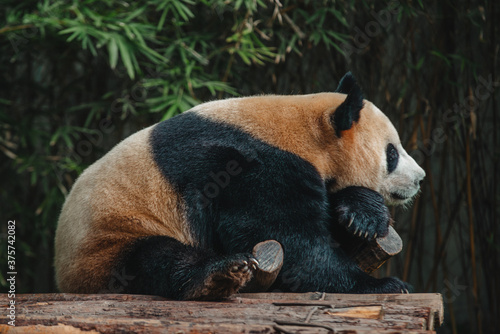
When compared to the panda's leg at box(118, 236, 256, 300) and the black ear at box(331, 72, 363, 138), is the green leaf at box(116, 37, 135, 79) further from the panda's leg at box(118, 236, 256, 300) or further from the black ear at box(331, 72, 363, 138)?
the panda's leg at box(118, 236, 256, 300)

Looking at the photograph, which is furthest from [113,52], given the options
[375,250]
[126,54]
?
[375,250]

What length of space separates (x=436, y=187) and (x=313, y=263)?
374 centimetres

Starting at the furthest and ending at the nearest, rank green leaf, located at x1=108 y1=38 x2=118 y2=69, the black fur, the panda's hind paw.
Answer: green leaf, located at x1=108 y1=38 x2=118 y2=69
the black fur
the panda's hind paw

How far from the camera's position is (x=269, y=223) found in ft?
9.07

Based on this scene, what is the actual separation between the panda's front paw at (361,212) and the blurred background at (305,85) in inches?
81.4

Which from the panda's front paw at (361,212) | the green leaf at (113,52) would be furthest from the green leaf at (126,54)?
the panda's front paw at (361,212)

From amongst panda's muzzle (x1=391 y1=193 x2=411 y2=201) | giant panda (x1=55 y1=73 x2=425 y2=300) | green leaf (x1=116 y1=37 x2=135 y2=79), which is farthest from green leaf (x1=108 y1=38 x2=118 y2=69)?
panda's muzzle (x1=391 y1=193 x2=411 y2=201)

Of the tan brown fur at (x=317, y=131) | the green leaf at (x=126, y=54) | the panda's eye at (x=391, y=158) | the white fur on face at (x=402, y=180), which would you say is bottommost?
the white fur on face at (x=402, y=180)

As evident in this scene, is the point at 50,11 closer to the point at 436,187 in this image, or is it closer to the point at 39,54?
the point at 39,54

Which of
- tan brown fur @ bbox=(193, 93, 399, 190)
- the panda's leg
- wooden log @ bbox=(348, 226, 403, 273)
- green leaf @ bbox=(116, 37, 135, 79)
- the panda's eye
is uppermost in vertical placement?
green leaf @ bbox=(116, 37, 135, 79)

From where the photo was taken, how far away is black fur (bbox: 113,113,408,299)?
8.88 ft

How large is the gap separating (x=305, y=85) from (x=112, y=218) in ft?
10.9

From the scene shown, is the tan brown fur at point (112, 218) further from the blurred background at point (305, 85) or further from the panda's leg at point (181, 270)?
the blurred background at point (305, 85)

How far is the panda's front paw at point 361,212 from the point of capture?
9.93 ft
